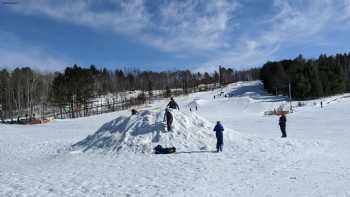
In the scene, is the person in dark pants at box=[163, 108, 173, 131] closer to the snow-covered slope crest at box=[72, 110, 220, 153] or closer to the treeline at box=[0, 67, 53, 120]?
the snow-covered slope crest at box=[72, 110, 220, 153]

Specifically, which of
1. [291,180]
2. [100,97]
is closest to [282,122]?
[291,180]

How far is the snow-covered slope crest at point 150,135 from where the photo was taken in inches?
828

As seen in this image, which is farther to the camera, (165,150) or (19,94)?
(19,94)

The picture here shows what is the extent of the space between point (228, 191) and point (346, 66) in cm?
13189

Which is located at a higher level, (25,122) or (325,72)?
(325,72)

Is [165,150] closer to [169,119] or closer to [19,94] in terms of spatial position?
[169,119]

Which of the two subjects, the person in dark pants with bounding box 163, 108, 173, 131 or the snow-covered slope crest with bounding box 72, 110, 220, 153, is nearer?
the snow-covered slope crest with bounding box 72, 110, 220, 153

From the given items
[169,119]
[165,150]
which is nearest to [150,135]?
[169,119]

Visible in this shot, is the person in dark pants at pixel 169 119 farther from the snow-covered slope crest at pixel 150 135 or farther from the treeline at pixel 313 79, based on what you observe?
the treeline at pixel 313 79

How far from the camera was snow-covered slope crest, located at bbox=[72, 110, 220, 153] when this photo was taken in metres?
21.0

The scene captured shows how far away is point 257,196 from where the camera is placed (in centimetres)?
1083

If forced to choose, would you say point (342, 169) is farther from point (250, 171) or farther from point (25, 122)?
point (25, 122)

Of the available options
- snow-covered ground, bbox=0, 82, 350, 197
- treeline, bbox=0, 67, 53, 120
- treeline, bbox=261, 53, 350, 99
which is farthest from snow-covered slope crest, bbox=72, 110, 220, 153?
treeline, bbox=261, 53, 350, 99

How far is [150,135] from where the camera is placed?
22.1 m
